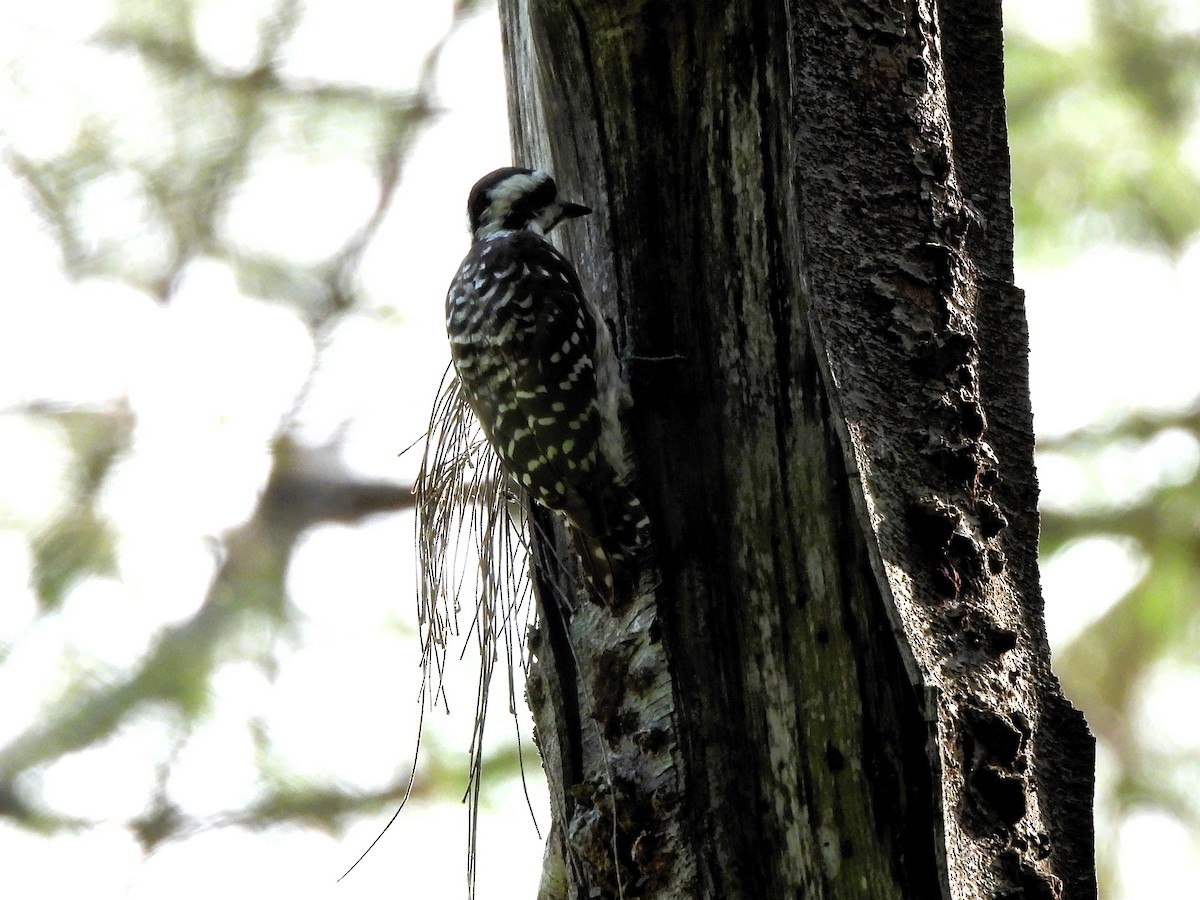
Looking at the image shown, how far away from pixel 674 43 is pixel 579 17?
0.16 metres

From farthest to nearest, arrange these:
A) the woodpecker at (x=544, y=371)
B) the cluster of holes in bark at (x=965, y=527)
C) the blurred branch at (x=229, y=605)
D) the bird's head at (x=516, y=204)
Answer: the blurred branch at (x=229, y=605) → the bird's head at (x=516, y=204) → the woodpecker at (x=544, y=371) → the cluster of holes in bark at (x=965, y=527)

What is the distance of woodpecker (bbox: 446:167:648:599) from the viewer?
2145 mm

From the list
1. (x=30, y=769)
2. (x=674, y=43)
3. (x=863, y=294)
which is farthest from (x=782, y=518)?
(x=30, y=769)

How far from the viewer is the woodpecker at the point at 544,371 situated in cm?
214

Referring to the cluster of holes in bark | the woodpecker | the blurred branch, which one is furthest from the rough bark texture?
the blurred branch

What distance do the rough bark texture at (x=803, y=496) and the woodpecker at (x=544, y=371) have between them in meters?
0.11

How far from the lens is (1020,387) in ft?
6.95

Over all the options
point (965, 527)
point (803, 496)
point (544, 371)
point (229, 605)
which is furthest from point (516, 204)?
point (229, 605)

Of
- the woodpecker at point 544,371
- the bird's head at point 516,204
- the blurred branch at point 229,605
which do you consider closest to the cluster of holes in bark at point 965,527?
the woodpecker at point 544,371

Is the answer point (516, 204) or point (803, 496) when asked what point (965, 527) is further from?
point (516, 204)

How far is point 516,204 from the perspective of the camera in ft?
8.50

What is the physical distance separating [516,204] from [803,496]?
3.61 ft

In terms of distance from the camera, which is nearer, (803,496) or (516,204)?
(803,496)

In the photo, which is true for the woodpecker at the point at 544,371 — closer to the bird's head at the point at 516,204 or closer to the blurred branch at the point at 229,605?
the bird's head at the point at 516,204
